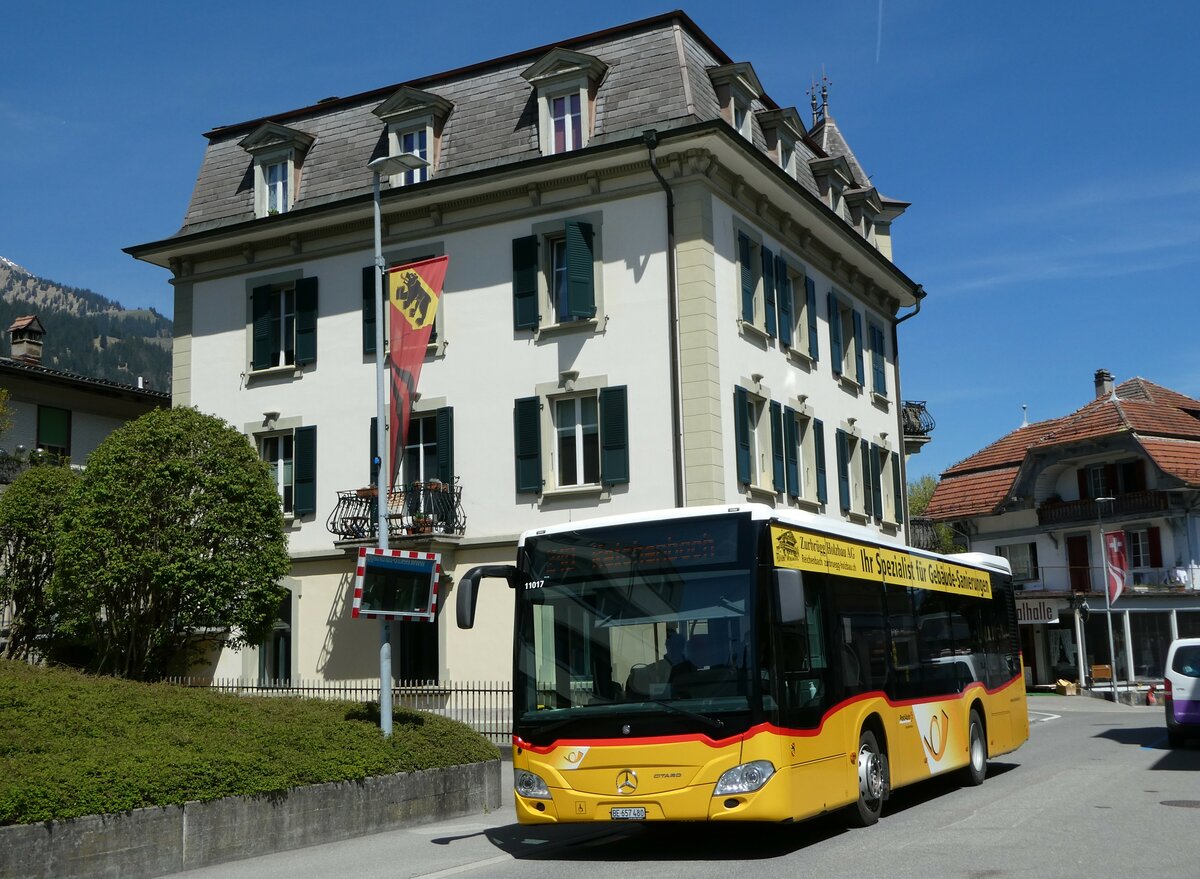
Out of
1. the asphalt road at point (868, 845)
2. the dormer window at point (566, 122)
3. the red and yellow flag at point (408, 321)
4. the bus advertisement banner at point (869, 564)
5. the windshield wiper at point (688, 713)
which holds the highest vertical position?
the dormer window at point (566, 122)

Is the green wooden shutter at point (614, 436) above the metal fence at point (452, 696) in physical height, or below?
above

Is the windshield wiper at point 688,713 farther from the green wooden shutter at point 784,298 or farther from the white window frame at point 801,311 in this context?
the white window frame at point 801,311

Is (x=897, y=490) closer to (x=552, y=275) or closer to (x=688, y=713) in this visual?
(x=552, y=275)

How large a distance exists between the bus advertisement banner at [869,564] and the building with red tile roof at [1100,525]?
3522 cm

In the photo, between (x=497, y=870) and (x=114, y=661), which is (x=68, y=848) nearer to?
(x=497, y=870)

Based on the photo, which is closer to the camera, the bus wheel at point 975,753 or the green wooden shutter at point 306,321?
the bus wheel at point 975,753

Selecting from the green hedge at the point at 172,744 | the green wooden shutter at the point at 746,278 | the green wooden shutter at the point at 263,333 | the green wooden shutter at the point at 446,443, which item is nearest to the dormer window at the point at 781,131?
the green wooden shutter at the point at 746,278

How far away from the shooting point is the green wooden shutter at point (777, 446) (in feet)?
87.1

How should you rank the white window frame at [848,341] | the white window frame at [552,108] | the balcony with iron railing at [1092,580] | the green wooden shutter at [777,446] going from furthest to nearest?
the balcony with iron railing at [1092,580], the white window frame at [848,341], the green wooden shutter at [777,446], the white window frame at [552,108]

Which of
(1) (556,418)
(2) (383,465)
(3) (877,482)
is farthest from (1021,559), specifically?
(2) (383,465)

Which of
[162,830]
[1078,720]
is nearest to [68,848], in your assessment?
[162,830]

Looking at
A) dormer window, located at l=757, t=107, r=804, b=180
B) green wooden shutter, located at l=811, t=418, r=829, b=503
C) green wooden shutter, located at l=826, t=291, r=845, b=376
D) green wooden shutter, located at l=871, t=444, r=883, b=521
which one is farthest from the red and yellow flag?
green wooden shutter, located at l=871, t=444, r=883, b=521

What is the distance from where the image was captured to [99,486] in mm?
21141

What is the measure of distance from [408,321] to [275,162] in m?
13.1
